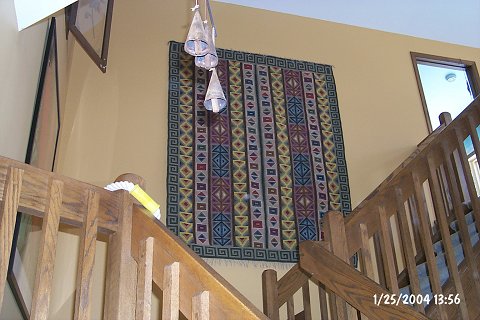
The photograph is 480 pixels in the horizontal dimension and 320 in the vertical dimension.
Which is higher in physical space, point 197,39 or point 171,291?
point 197,39

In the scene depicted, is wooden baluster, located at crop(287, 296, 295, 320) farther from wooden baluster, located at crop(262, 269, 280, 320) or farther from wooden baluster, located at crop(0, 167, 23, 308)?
wooden baluster, located at crop(0, 167, 23, 308)

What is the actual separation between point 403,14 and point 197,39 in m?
3.64

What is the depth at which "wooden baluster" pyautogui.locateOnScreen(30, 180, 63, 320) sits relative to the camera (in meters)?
1.43

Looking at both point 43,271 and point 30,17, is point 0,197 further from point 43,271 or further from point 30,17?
point 30,17

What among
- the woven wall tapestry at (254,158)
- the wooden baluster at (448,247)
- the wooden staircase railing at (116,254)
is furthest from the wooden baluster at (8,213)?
the woven wall tapestry at (254,158)

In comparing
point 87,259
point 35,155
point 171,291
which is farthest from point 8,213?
point 35,155

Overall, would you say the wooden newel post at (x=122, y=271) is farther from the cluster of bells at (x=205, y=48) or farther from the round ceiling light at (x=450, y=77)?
the round ceiling light at (x=450, y=77)

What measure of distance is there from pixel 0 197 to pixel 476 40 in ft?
17.5

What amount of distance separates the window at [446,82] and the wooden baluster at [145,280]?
4.25 metres

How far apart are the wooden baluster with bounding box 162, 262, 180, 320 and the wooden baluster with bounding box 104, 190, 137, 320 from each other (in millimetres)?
100

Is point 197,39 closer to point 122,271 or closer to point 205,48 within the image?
point 205,48

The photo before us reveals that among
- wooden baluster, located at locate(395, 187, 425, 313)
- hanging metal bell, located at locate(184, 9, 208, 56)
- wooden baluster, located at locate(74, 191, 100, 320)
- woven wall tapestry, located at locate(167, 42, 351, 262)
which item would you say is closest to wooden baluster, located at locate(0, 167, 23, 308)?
wooden baluster, located at locate(74, 191, 100, 320)

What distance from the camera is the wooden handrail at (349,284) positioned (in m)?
2.16

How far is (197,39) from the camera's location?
2.34 meters
